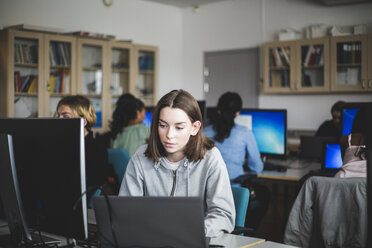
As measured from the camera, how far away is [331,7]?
5621 millimetres

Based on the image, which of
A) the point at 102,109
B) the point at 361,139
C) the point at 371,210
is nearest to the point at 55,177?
the point at 371,210

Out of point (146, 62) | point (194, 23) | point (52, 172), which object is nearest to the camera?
point (52, 172)

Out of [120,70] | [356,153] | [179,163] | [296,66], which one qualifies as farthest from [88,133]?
[296,66]

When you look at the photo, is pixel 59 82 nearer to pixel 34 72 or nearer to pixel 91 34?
pixel 34 72

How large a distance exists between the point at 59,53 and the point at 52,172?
4.02 m

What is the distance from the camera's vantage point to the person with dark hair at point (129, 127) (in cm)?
389

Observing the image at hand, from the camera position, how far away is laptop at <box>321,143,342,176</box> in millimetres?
2988

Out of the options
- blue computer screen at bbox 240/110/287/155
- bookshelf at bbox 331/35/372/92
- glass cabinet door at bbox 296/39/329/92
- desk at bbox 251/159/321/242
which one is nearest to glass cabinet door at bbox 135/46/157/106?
glass cabinet door at bbox 296/39/329/92

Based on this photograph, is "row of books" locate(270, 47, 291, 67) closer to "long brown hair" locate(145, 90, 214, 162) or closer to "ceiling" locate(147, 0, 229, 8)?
"ceiling" locate(147, 0, 229, 8)

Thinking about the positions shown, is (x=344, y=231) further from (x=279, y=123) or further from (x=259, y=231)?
(x=259, y=231)

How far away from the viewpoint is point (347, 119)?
2.80 m

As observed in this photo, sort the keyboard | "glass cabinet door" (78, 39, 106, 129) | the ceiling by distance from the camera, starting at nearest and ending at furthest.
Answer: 1. the keyboard
2. "glass cabinet door" (78, 39, 106, 129)
3. the ceiling

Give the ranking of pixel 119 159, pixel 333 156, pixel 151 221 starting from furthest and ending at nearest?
1. pixel 119 159
2. pixel 333 156
3. pixel 151 221

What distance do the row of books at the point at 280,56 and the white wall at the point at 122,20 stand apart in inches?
73.6
